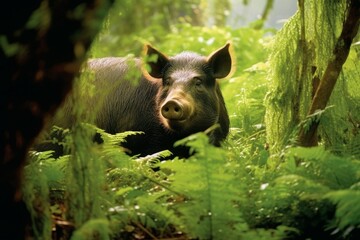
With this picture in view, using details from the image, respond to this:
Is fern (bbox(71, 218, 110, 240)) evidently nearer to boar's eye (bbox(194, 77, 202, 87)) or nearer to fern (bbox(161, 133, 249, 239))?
fern (bbox(161, 133, 249, 239))

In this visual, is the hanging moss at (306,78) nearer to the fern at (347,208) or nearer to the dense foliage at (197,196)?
the dense foliage at (197,196)

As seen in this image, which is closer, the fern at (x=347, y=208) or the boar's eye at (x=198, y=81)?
the fern at (x=347, y=208)

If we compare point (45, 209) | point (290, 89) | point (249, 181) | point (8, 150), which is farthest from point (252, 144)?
point (8, 150)

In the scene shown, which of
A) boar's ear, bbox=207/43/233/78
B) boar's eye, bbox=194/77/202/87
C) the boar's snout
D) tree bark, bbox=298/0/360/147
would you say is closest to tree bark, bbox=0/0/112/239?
tree bark, bbox=298/0/360/147

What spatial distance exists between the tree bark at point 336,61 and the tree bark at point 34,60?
2.20 m

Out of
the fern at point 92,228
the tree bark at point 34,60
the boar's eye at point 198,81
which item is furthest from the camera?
the boar's eye at point 198,81

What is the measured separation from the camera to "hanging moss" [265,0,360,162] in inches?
201

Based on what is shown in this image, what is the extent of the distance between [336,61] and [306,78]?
485 millimetres

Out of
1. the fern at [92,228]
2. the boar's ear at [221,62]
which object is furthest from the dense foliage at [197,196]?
the boar's ear at [221,62]

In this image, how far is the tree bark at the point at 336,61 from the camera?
4727 mm

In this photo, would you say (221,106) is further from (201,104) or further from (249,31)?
(249,31)

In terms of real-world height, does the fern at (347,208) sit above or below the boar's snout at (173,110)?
above

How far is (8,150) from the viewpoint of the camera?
9.84ft

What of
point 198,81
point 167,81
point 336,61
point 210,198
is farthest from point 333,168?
point 167,81
